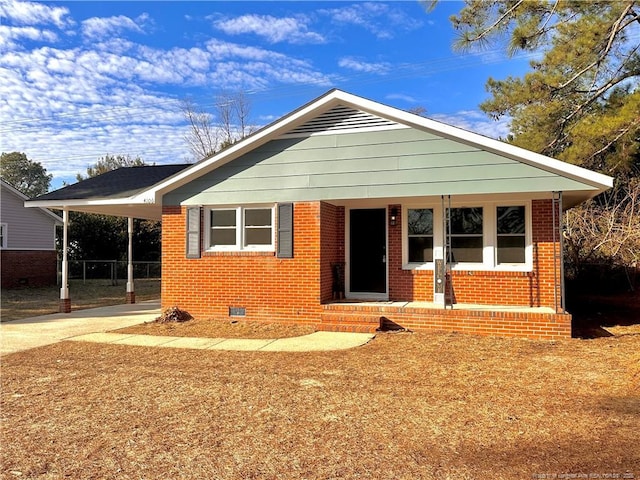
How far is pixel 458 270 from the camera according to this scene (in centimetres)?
998

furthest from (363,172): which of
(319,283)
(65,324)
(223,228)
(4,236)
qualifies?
(4,236)

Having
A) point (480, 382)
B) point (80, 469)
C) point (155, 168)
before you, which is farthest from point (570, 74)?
A: point (80, 469)

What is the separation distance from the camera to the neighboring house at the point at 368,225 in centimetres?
892

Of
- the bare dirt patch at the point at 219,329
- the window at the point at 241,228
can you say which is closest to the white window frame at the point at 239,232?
the window at the point at 241,228

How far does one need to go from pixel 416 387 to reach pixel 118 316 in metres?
8.99

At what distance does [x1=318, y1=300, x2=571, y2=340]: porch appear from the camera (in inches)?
324

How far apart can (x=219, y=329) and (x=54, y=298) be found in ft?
37.3

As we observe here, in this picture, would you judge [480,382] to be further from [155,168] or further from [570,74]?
[155,168]

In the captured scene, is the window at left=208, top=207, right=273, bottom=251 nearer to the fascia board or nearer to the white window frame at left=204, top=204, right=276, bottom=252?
the white window frame at left=204, top=204, right=276, bottom=252

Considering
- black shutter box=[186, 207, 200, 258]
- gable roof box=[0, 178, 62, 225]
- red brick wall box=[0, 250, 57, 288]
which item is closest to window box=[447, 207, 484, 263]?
black shutter box=[186, 207, 200, 258]

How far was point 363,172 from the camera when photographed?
963cm

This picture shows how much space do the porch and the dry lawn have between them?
80 centimetres

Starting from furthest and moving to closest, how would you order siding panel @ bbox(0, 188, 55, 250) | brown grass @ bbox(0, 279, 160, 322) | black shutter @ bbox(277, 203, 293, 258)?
1. siding panel @ bbox(0, 188, 55, 250)
2. brown grass @ bbox(0, 279, 160, 322)
3. black shutter @ bbox(277, 203, 293, 258)

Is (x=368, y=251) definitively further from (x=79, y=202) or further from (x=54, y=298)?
Answer: (x=54, y=298)
